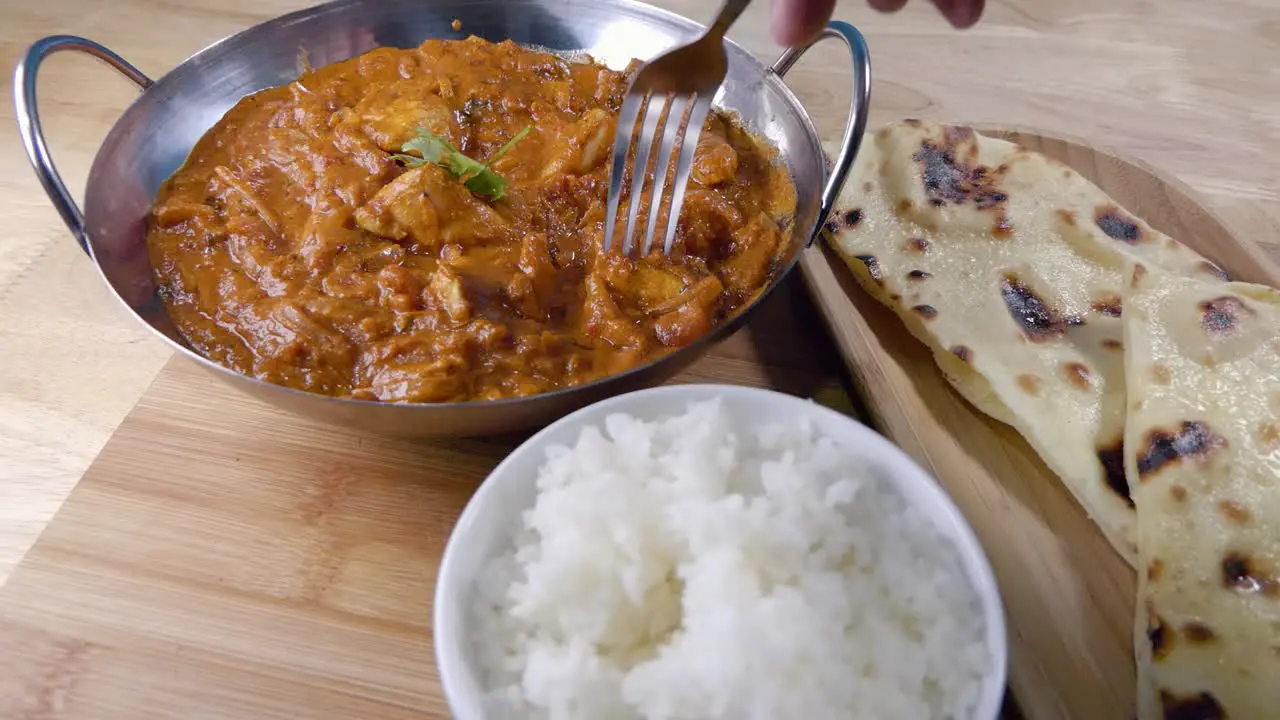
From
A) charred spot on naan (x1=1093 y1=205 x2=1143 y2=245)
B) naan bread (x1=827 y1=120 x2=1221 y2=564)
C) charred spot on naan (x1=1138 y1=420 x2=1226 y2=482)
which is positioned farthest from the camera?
charred spot on naan (x1=1093 y1=205 x2=1143 y2=245)

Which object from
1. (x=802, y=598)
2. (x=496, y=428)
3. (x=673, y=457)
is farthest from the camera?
(x=496, y=428)

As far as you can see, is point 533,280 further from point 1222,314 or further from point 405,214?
point 1222,314

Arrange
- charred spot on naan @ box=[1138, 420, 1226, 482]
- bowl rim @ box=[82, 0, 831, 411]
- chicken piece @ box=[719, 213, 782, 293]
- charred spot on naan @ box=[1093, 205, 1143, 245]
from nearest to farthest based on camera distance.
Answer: bowl rim @ box=[82, 0, 831, 411]
charred spot on naan @ box=[1138, 420, 1226, 482]
chicken piece @ box=[719, 213, 782, 293]
charred spot on naan @ box=[1093, 205, 1143, 245]

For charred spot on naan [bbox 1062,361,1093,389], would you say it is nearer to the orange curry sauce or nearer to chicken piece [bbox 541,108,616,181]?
the orange curry sauce

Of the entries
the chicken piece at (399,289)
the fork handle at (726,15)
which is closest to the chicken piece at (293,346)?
the chicken piece at (399,289)

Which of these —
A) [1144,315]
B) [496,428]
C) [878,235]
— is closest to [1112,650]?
[1144,315]

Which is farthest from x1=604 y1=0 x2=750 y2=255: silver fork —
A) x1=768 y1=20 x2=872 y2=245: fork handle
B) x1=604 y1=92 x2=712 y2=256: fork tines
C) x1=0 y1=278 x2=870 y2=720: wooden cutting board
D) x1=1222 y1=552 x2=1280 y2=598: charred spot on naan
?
x1=1222 y1=552 x2=1280 y2=598: charred spot on naan

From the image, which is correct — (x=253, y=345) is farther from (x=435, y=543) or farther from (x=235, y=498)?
(x=435, y=543)
